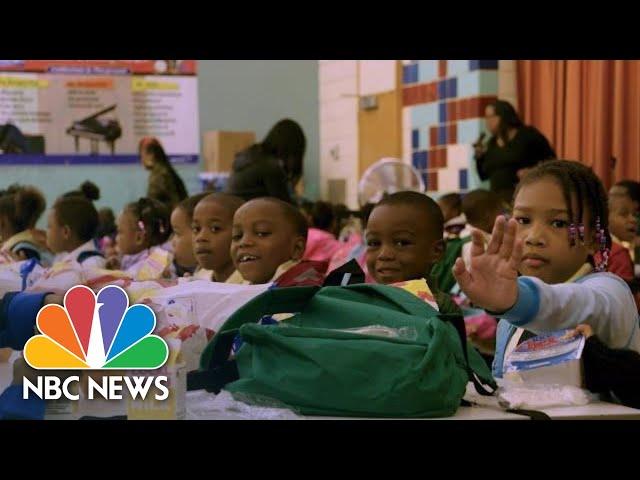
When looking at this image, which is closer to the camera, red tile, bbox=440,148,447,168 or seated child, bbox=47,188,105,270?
seated child, bbox=47,188,105,270

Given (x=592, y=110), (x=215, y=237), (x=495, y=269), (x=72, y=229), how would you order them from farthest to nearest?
(x=592, y=110) < (x=72, y=229) < (x=215, y=237) < (x=495, y=269)

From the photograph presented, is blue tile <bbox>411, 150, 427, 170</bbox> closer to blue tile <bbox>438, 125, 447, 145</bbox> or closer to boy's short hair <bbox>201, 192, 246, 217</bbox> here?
blue tile <bbox>438, 125, 447, 145</bbox>

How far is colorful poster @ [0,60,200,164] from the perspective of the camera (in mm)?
9141

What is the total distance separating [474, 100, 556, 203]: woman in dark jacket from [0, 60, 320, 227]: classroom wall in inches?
116

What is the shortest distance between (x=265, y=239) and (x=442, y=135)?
184 inches

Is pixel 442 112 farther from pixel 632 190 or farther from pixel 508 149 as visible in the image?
pixel 632 190

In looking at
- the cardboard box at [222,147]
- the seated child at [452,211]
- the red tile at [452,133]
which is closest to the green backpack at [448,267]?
the seated child at [452,211]

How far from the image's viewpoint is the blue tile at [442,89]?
312 inches

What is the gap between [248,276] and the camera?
339 cm

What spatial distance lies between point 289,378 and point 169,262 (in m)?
2.20

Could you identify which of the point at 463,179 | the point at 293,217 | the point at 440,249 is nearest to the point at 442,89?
the point at 463,179

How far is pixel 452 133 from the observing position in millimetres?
7812

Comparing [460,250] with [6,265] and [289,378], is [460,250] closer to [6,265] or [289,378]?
[6,265]

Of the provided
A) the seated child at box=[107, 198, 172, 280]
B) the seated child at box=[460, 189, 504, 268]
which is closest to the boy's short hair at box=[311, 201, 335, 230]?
the seated child at box=[107, 198, 172, 280]
